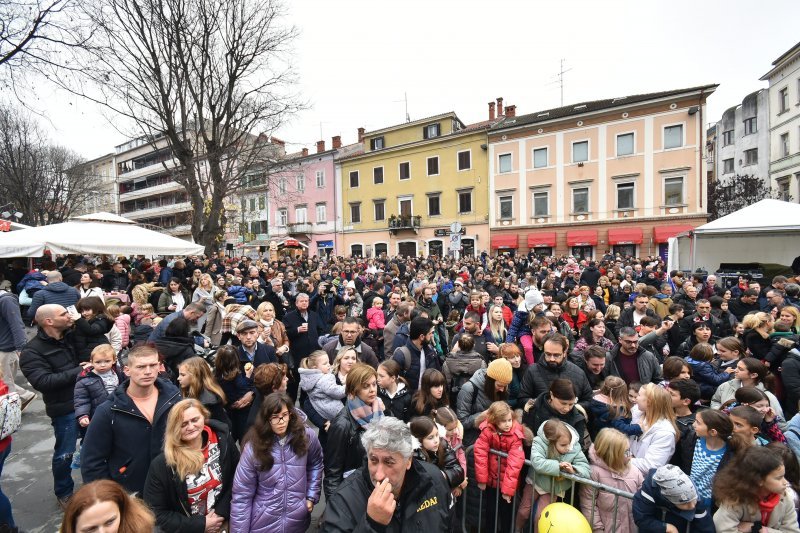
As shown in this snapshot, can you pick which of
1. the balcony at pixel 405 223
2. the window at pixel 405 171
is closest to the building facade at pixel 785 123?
the balcony at pixel 405 223

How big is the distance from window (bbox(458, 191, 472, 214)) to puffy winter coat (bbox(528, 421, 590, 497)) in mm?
29753

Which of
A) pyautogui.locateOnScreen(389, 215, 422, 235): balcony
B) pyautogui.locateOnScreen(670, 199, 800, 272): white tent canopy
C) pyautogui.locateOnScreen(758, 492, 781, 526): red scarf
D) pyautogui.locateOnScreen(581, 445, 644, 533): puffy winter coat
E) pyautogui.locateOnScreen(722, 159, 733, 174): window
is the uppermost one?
pyautogui.locateOnScreen(722, 159, 733, 174): window

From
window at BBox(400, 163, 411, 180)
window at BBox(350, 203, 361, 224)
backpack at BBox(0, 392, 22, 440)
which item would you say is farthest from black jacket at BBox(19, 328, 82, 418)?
window at BBox(350, 203, 361, 224)

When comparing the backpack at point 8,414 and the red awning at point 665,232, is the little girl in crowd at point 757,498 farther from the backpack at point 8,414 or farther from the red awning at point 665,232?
the red awning at point 665,232

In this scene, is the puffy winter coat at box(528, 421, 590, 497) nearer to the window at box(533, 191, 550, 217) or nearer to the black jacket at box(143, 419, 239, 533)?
the black jacket at box(143, 419, 239, 533)

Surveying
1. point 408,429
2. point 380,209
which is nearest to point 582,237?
point 380,209

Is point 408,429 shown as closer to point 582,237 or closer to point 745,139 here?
point 582,237

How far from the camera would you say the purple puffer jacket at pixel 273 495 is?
246cm

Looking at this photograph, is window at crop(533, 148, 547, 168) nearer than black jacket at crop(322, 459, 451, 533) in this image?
No

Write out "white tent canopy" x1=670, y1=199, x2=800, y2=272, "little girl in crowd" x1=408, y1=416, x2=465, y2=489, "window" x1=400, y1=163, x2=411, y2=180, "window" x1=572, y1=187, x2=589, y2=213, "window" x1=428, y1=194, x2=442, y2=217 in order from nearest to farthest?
"little girl in crowd" x1=408, y1=416, x2=465, y2=489, "white tent canopy" x1=670, y1=199, x2=800, y2=272, "window" x1=572, y1=187, x2=589, y2=213, "window" x1=428, y1=194, x2=442, y2=217, "window" x1=400, y1=163, x2=411, y2=180

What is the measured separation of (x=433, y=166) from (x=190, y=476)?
32.6m

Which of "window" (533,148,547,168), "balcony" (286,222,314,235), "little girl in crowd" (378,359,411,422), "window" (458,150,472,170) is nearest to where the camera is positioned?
"little girl in crowd" (378,359,411,422)

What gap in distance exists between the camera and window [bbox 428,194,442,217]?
33.2 metres

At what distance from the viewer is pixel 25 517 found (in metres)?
3.41
